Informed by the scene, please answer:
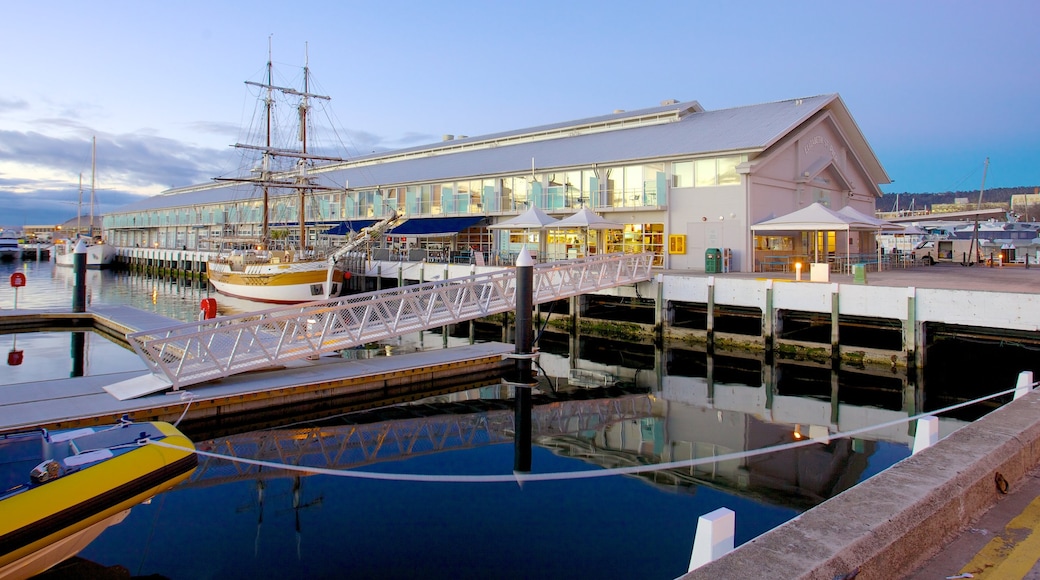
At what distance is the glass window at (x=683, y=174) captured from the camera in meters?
32.0

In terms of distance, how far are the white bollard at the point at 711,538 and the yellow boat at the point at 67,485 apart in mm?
7039

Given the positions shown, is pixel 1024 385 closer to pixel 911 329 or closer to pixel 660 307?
pixel 911 329

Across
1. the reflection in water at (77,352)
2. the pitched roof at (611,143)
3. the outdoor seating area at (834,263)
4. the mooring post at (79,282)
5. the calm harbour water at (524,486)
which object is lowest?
the calm harbour water at (524,486)

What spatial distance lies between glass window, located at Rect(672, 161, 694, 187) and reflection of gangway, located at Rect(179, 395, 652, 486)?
18373 millimetres

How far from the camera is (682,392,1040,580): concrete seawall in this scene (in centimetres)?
379

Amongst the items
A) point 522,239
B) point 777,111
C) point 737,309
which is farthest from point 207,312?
point 777,111

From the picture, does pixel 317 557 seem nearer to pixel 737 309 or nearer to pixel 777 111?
→ pixel 737 309

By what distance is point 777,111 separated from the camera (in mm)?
34312

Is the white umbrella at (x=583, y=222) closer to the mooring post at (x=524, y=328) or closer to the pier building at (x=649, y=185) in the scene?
the pier building at (x=649, y=185)

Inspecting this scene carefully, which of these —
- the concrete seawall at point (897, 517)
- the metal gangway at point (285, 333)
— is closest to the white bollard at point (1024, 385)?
the concrete seawall at point (897, 517)

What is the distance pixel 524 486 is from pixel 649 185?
24.3m

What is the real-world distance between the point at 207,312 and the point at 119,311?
46.4 ft

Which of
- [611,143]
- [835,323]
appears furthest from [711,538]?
[611,143]

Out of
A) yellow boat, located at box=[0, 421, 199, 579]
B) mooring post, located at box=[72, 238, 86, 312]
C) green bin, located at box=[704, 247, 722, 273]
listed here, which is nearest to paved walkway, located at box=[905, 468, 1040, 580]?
yellow boat, located at box=[0, 421, 199, 579]
